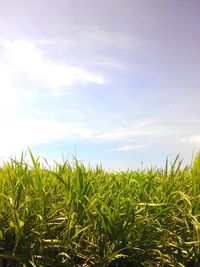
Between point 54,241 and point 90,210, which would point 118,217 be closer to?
point 90,210

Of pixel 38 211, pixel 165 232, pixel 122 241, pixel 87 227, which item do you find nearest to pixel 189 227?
pixel 165 232

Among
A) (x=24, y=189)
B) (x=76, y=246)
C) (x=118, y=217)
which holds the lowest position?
(x=76, y=246)

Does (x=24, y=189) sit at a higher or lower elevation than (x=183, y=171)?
lower

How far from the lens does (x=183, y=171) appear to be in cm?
544

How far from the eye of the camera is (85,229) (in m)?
3.04

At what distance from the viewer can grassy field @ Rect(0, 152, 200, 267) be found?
9.62ft

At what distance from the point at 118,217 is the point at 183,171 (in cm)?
253

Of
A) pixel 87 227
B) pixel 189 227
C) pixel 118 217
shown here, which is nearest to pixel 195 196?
pixel 189 227

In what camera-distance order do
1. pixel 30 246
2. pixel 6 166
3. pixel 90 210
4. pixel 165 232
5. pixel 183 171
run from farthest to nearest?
pixel 183 171, pixel 6 166, pixel 165 232, pixel 90 210, pixel 30 246

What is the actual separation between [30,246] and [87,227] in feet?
1.42

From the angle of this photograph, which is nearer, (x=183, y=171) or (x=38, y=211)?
(x=38, y=211)

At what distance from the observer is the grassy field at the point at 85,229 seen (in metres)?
2.93

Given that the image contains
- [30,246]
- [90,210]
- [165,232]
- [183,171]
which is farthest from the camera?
[183,171]

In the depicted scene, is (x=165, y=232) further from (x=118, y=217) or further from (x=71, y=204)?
(x=71, y=204)
